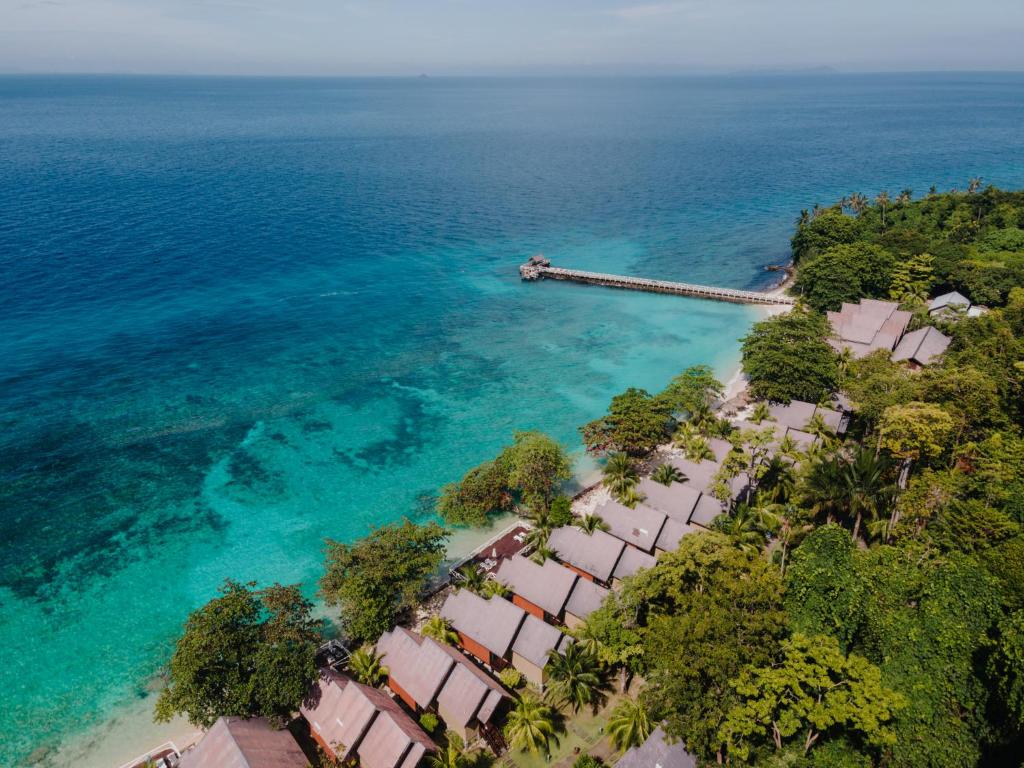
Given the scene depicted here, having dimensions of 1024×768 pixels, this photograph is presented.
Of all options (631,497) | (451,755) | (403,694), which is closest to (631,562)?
(631,497)

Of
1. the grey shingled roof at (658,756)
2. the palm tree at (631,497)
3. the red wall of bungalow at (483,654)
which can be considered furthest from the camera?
the palm tree at (631,497)

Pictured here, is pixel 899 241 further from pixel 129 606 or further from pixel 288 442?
pixel 129 606

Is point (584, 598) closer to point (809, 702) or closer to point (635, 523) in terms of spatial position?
point (635, 523)

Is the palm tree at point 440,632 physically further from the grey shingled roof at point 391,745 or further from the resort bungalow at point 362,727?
the grey shingled roof at point 391,745

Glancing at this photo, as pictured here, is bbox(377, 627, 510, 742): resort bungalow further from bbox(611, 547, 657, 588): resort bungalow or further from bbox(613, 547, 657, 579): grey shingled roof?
bbox(613, 547, 657, 579): grey shingled roof

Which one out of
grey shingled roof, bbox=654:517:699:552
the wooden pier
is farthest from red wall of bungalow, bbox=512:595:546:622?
the wooden pier

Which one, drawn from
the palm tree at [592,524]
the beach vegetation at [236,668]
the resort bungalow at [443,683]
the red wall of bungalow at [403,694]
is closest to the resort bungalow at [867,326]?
the palm tree at [592,524]
